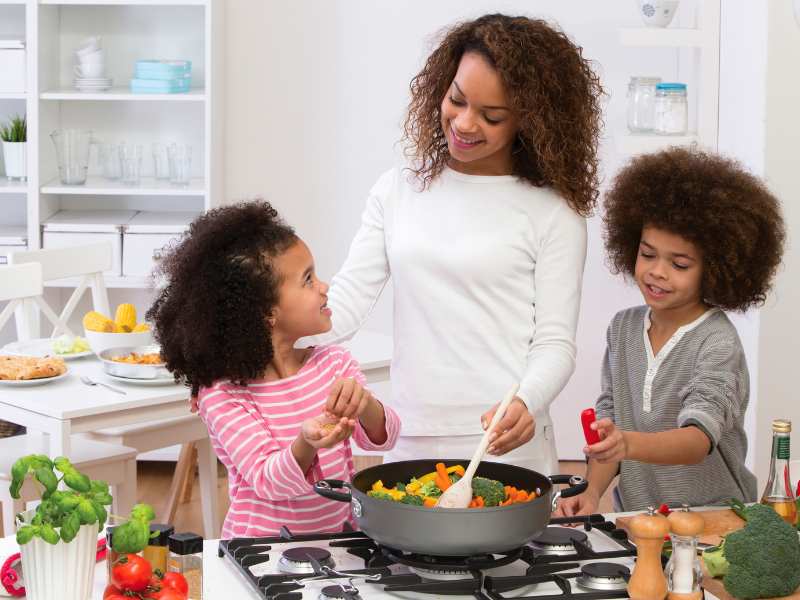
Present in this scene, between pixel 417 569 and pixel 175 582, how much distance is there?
11.6 inches

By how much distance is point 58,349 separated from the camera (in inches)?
122

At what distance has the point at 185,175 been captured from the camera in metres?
4.18

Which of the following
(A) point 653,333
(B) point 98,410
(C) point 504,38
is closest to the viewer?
(C) point 504,38

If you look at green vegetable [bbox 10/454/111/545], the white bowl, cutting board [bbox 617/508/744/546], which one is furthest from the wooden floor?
green vegetable [bbox 10/454/111/545]

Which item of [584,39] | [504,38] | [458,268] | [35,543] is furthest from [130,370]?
[584,39]

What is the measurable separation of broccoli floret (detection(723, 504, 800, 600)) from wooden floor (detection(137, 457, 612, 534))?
249 centimetres

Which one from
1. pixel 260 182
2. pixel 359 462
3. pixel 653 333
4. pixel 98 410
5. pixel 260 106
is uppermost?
pixel 260 106

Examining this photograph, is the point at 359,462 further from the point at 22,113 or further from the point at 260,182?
the point at 22,113

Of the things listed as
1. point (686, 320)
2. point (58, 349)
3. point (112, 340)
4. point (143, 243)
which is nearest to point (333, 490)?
point (686, 320)

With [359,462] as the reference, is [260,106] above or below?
above

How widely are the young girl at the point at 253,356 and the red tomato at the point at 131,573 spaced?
0.40m

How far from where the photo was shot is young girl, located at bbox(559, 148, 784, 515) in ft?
6.39

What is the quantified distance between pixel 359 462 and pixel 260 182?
1.19m

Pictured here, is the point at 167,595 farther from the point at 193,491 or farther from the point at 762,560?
the point at 193,491
